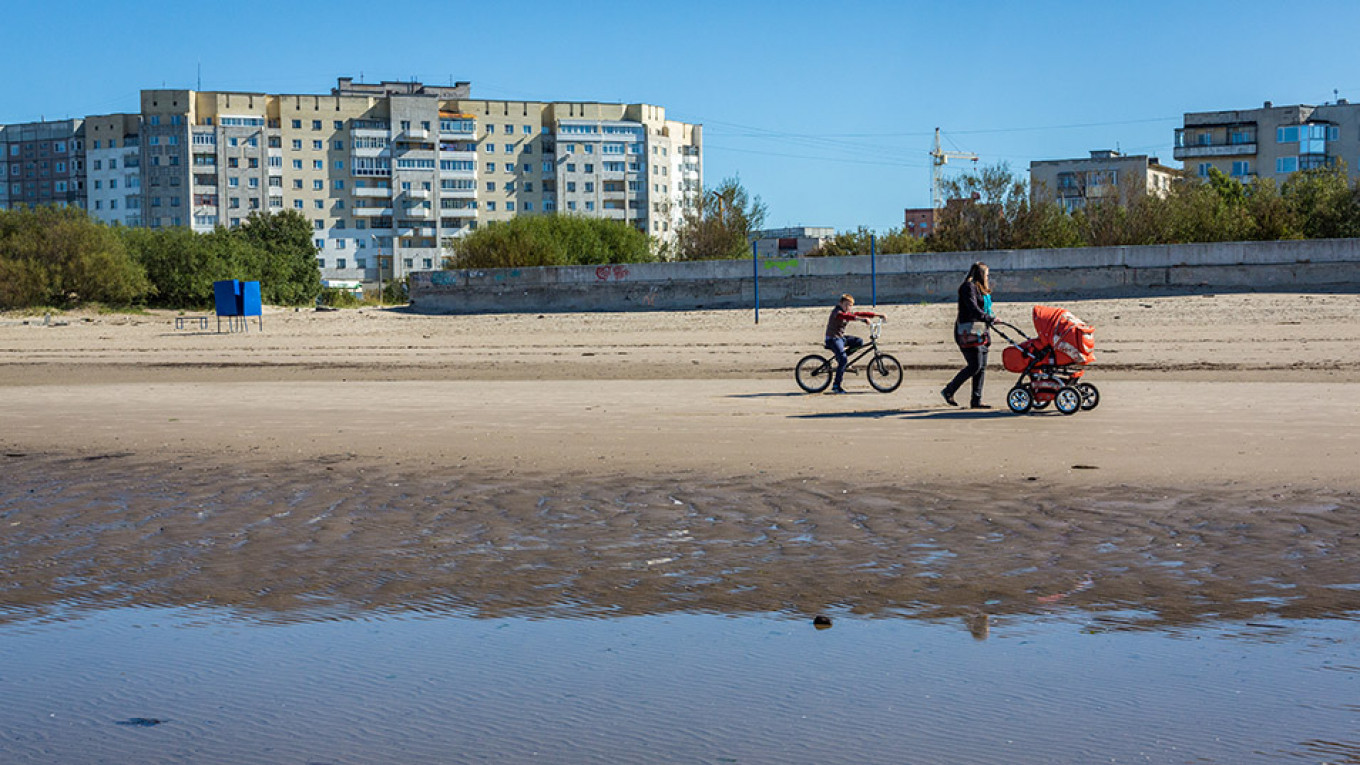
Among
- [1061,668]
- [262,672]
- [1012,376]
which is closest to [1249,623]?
[1061,668]

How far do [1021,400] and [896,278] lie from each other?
87.2 feet

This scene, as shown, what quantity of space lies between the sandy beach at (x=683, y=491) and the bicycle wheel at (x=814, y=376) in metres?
0.47

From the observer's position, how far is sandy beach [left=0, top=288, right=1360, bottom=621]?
23.8 ft

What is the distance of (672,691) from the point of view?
17.2ft

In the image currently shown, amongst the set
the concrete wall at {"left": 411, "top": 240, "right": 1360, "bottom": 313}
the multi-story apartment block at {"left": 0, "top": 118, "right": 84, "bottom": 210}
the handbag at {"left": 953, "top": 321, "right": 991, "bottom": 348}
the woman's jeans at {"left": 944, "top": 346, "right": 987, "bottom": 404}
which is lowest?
the woman's jeans at {"left": 944, "top": 346, "right": 987, "bottom": 404}

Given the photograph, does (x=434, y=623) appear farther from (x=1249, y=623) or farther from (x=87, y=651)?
(x=1249, y=623)

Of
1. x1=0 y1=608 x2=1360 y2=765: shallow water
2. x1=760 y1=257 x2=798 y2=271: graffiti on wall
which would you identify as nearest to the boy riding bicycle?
x1=0 y1=608 x2=1360 y2=765: shallow water

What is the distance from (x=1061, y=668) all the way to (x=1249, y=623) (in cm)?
126

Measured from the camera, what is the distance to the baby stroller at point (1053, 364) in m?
14.9

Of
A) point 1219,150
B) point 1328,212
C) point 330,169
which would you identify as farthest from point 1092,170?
point 1328,212

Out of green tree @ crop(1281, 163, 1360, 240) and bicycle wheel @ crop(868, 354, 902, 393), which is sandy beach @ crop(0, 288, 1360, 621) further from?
green tree @ crop(1281, 163, 1360, 240)

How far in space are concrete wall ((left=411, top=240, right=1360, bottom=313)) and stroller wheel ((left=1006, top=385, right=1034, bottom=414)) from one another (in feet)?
78.8

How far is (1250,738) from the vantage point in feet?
14.8

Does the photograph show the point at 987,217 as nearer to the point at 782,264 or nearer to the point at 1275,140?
the point at 782,264
